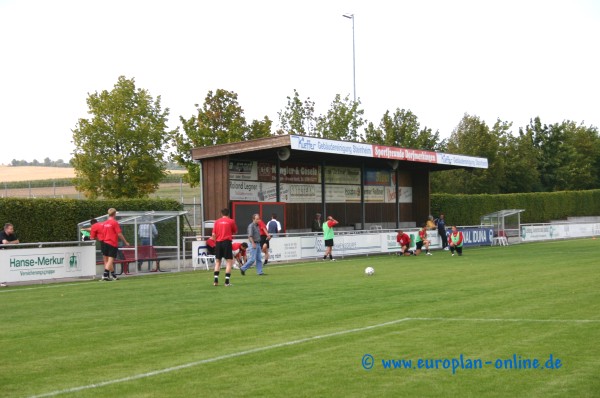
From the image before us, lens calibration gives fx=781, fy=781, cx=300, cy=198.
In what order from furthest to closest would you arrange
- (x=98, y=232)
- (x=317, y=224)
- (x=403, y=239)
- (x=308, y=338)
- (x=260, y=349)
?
(x=317, y=224) → (x=403, y=239) → (x=98, y=232) → (x=308, y=338) → (x=260, y=349)

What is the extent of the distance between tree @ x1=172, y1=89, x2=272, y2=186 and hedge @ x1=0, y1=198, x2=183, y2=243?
15651 millimetres

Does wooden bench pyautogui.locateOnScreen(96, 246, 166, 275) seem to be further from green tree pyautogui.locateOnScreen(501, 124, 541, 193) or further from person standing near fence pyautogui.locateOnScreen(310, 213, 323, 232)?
green tree pyautogui.locateOnScreen(501, 124, 541, 193)

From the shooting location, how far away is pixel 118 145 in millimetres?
44500

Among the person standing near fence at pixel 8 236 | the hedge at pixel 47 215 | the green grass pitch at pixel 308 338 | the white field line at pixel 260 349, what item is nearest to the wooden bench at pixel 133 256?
the person standing near fence at pixel 8 236

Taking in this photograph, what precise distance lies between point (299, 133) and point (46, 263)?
→ 34018mm

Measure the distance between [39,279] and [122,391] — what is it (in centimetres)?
1583

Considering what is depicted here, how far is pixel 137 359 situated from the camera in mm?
9367

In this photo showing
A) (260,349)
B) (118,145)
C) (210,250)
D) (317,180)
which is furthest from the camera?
(118,145)

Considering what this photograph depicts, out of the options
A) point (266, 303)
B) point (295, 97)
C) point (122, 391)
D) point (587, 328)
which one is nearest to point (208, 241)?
point (266, 303)

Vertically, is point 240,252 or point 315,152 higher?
point 315,152

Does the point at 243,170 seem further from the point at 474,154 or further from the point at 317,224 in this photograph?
the point at 474,154

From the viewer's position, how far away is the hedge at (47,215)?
30.7 metres

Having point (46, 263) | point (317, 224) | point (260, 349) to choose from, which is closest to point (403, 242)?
point (317, 224)

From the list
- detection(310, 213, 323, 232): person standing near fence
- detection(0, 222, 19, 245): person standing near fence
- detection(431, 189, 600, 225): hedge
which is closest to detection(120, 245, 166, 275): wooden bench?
detection(0, 222, 19, 245): person standing near fence
